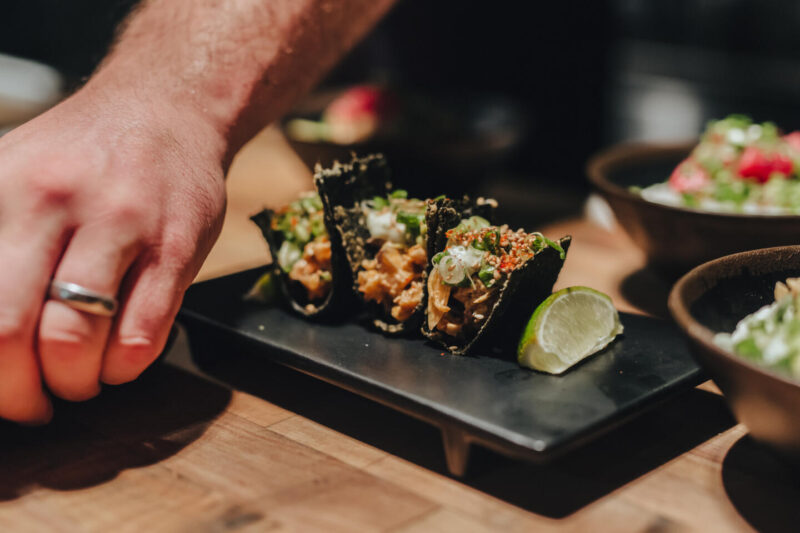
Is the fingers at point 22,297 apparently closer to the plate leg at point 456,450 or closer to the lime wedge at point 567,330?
the plate leg at point 456,450

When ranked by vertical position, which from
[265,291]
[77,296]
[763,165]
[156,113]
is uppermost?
[156,113]

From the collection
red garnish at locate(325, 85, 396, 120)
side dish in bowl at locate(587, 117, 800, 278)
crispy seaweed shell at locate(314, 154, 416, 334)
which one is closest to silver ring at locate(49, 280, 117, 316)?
crispy seaweed shell at locate(314, 154, 416, 334)

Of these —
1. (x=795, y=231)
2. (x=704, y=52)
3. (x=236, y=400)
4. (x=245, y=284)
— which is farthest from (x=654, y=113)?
(x=236, y=400)

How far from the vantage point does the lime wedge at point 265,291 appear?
61.1 inches

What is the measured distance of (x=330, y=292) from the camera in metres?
1.47

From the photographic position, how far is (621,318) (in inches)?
55.2

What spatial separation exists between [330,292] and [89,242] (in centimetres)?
47

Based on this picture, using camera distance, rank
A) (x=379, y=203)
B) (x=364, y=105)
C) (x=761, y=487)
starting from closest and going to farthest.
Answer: (x=761, y=487) < (x=379, y=203) < (x=364, y=105)

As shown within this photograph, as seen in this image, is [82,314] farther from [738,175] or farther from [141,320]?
[738,175]

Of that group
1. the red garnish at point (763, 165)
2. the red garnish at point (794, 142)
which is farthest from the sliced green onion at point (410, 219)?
the red garnish at point (794, 142)

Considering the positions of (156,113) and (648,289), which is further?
(648,289)

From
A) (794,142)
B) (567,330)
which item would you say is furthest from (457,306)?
(794,142)

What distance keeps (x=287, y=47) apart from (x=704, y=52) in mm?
2767

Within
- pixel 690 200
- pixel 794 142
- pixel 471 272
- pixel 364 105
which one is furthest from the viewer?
pixel 364 105
